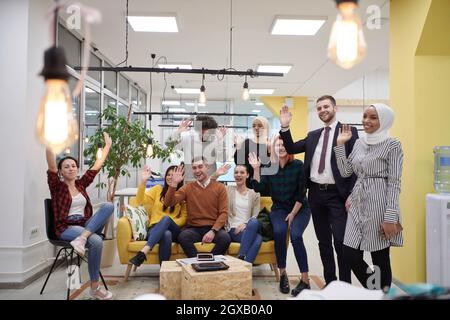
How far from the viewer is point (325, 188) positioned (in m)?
2.69

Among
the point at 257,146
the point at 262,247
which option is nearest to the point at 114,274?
the point at 262,247

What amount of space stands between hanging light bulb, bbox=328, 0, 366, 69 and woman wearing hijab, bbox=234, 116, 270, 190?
2.26 metres

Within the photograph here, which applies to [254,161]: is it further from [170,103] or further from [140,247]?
[170,103]

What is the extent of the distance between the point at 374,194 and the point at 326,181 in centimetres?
45

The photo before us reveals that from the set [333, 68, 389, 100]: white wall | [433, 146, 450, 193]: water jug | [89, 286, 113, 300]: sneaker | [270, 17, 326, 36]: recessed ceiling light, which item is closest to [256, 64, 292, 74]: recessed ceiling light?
[270, 17, 326, 36]: recessed ceiling light

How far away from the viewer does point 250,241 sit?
3.36 meters

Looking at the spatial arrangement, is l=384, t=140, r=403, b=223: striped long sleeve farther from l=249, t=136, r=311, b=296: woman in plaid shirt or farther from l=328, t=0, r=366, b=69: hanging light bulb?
l=328, t=0, r=366, b=69: hanging light bulb

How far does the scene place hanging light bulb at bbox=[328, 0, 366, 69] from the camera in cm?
106

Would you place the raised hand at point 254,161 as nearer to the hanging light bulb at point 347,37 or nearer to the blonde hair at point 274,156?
the blonde hair at point 274,156
